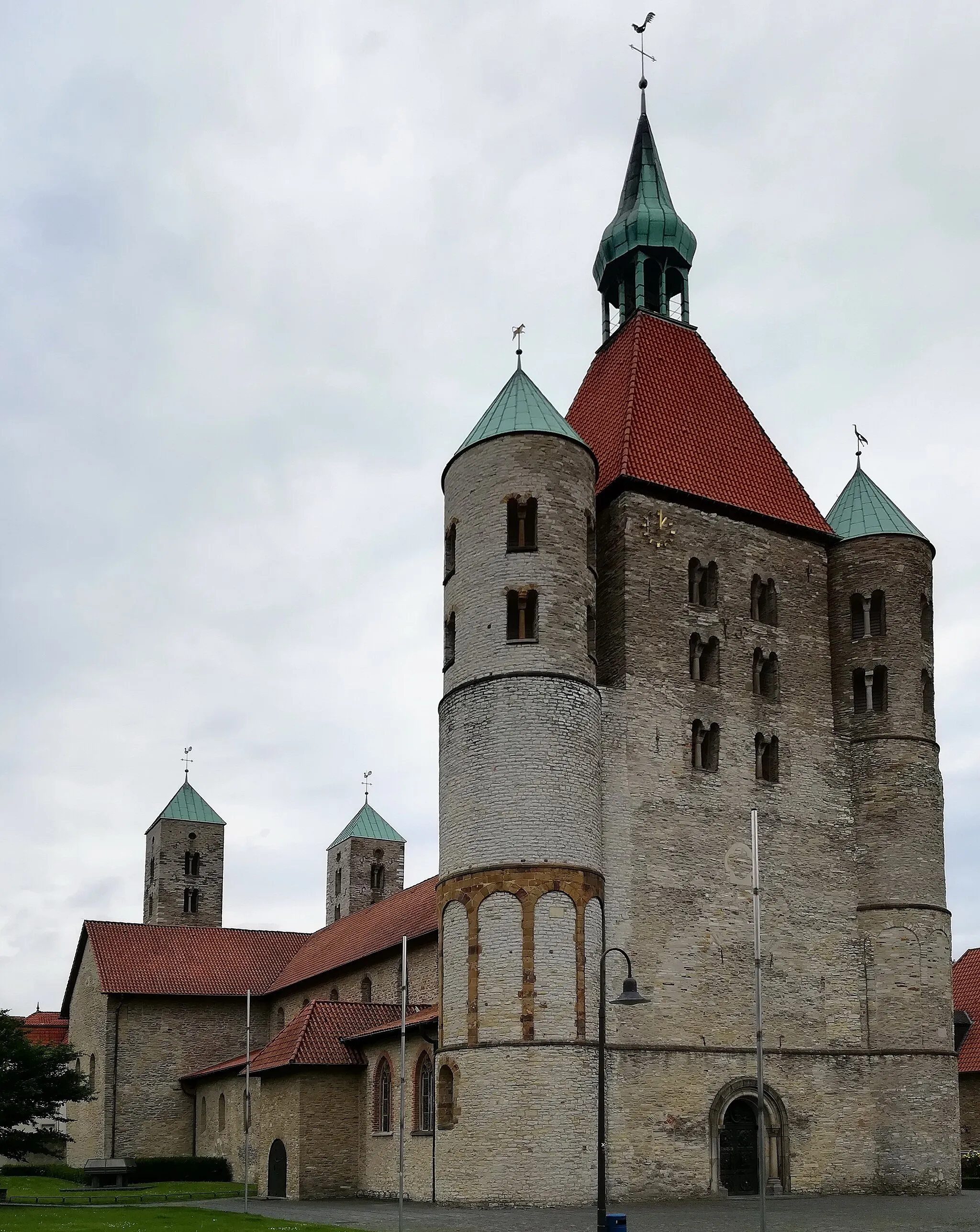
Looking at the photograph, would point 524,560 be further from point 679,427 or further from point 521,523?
point 679,427

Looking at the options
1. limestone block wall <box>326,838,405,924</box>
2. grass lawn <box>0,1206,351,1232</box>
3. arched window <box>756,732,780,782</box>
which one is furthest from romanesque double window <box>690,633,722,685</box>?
limestone block wall <box>326,838,405,924</box>

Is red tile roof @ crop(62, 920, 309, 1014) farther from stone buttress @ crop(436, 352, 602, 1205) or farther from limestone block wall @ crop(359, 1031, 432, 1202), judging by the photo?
stone buttress @ crop(436, 352, 602, 1205)

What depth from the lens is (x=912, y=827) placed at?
42.2 metres

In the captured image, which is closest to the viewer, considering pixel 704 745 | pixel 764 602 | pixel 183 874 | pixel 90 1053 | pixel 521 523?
pixel 521 523

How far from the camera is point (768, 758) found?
140 feet

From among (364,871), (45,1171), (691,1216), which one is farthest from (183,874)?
(691,1216)

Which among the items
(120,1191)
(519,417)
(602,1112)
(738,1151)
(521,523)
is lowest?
(120,1191)

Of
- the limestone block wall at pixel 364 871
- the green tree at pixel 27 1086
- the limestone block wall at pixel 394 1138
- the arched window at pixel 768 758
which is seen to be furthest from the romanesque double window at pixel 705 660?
the limestone block wall at pixel 364 871

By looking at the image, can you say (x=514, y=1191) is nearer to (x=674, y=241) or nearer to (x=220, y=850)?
(x=674, y=241)

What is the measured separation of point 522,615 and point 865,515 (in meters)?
13.2

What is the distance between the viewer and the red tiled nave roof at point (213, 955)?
200 ft

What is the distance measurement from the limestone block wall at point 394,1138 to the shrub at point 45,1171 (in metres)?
20.0

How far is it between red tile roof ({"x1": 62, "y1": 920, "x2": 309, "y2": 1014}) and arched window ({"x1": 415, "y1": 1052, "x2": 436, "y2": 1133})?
26.7 meters

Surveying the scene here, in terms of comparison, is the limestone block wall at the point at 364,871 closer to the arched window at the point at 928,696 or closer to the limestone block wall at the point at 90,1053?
the limestone block wall at the point at 90,1053
